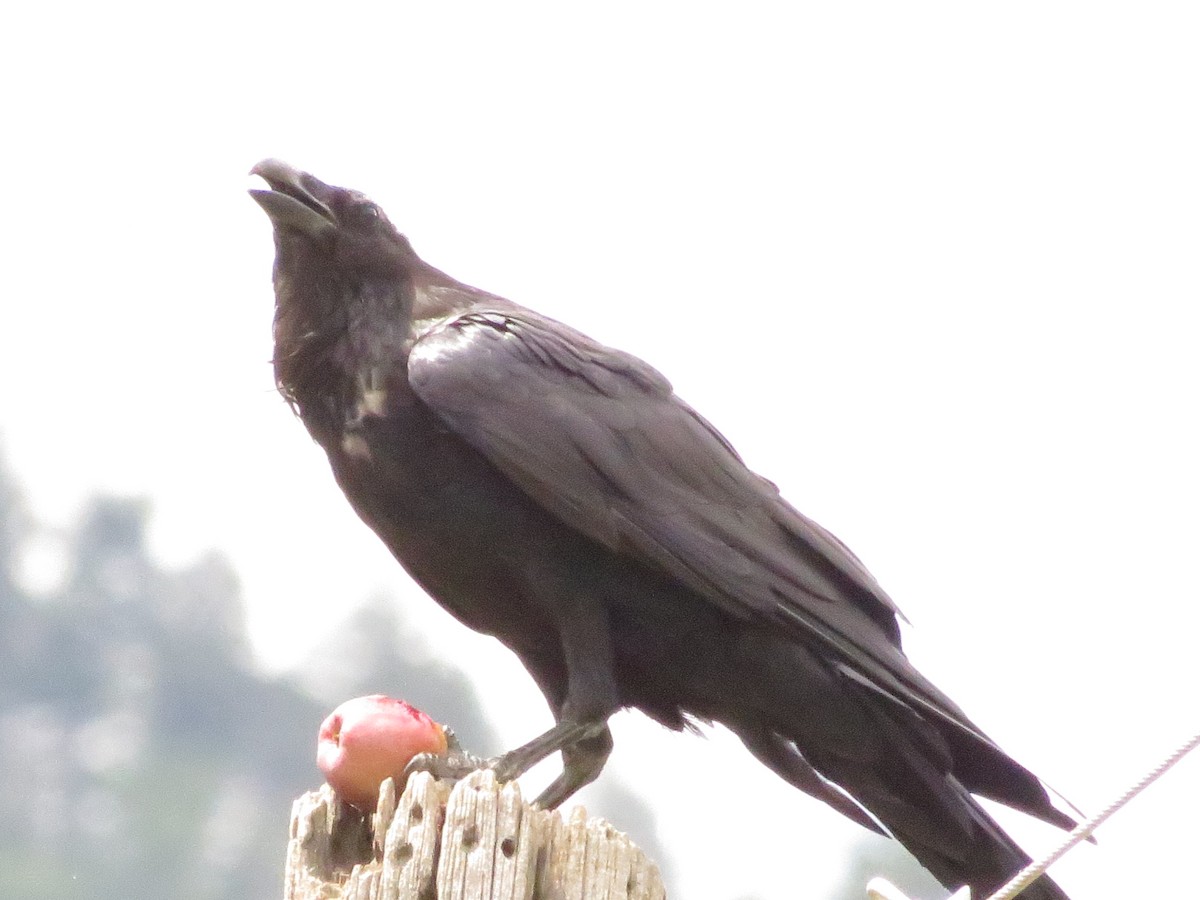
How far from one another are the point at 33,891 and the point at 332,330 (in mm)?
56864

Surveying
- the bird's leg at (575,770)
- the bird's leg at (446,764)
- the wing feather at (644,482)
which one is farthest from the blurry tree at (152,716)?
the bird's leg at (446,764)

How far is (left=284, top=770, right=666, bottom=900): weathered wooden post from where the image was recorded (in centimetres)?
448

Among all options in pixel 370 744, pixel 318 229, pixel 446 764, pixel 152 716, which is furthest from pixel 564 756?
pixel 152 716

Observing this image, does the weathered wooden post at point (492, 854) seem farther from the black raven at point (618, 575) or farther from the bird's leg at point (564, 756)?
the black raven at point (618, 575)

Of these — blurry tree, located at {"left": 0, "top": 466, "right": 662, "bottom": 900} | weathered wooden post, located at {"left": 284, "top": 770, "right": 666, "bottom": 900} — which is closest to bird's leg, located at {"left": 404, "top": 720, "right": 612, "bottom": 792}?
weathered wooden post, located at {"left": 284, "top": 770, "right": 666, "bottom": 900}

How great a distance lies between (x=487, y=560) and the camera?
6.05 metres

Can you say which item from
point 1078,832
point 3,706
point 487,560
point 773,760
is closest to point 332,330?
point 487,560

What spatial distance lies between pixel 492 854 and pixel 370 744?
697mm

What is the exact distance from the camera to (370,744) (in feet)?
16.7

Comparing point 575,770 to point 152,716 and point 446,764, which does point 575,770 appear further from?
point 152,716

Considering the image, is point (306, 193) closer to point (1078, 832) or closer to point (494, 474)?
point (494, 474)

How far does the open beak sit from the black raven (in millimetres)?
266

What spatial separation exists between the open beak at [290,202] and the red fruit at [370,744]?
A: 6.21ft

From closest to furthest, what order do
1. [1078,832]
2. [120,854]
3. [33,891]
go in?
[1078,832] < [33,891] < [120,854]
